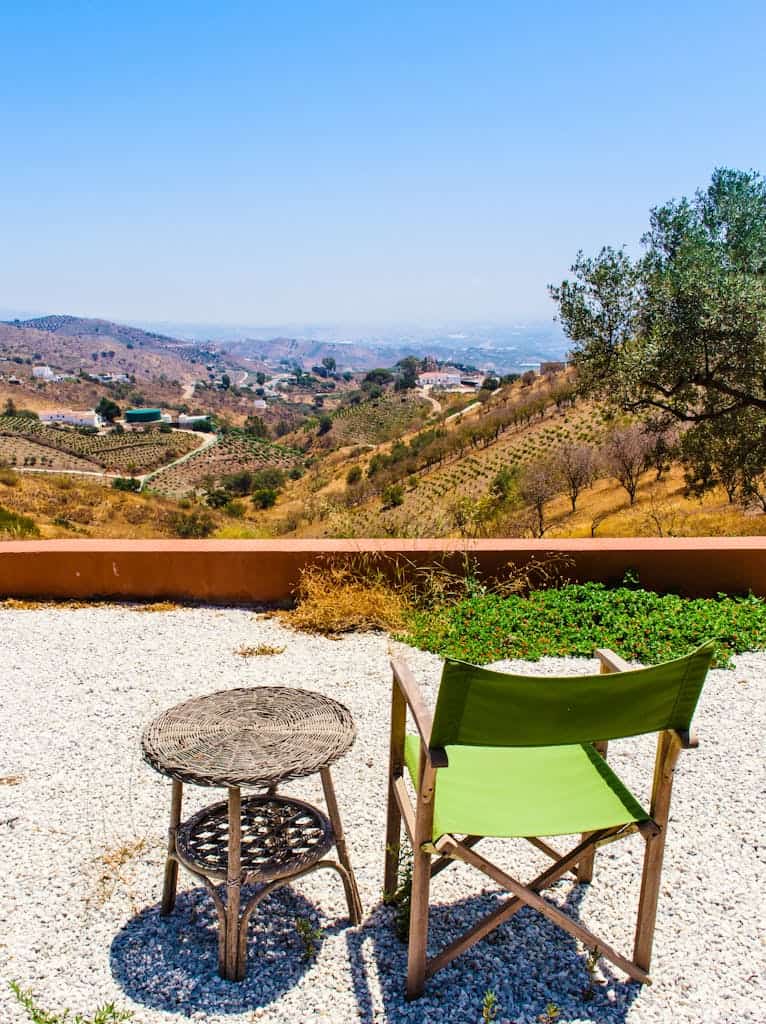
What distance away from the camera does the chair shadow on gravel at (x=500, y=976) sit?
2.05m

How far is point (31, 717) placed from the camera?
3852 mm

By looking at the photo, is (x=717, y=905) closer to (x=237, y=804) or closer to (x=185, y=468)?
(x=237, y=804)

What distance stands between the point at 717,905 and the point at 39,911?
7.26 feet

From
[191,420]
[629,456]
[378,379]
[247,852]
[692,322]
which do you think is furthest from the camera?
[378,379]

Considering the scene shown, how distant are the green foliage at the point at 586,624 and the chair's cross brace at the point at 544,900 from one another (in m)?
2.33

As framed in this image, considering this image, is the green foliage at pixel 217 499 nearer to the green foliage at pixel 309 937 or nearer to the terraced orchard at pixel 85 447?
the terraced orchard at pixel 85 447

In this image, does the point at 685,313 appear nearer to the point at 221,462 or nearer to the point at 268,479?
the point at 268,479

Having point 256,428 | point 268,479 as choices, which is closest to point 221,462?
point 268,479

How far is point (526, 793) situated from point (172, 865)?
1144 millimetres

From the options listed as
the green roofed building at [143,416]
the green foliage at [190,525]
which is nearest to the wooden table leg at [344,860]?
the green foliage at [190,525]

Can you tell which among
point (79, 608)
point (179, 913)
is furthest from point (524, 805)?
point (79, 608)

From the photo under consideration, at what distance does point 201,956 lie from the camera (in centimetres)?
225

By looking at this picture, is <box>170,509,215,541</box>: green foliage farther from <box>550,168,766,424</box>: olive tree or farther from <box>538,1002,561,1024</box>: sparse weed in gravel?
<box>538,1002,561,1024</box>: sparse weed in gravel

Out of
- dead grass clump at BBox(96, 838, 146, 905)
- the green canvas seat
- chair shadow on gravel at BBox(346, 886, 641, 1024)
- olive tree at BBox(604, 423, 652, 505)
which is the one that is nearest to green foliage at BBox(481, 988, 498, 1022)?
chair shadow on gravel at BBox(346, 886, 641, 1024)
